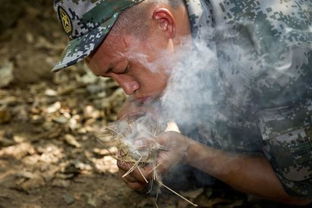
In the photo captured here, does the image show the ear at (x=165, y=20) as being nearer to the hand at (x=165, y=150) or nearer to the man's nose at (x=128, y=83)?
the man's nose at (x=128, y=83)

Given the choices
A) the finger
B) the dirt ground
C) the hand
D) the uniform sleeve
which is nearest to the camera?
the uniform sleeve

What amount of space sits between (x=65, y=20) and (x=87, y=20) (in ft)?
0.54

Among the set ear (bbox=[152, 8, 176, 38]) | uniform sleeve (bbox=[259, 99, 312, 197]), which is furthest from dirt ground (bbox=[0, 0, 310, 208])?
ear (bbox=[152, 8, 176, 38])

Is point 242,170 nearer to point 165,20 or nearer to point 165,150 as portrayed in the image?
point 165,150

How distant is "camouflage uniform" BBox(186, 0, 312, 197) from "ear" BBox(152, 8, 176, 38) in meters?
0.16

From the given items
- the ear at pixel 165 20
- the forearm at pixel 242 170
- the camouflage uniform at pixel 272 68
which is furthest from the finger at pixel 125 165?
the ear at pixel 165 20

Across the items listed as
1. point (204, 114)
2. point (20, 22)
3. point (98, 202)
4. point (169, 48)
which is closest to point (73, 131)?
point (98, 202)

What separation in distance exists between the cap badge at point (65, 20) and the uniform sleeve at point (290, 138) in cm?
121

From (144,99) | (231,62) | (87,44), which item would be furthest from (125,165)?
(231,62)

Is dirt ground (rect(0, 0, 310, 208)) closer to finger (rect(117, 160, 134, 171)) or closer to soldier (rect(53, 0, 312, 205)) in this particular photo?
finger (rect(117, 160, 134, 171))

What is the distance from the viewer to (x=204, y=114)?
3.44 meters

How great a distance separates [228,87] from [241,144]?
540 mm

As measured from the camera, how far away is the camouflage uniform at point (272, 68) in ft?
8.88

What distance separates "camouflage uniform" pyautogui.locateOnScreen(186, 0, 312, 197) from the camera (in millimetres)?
2707
